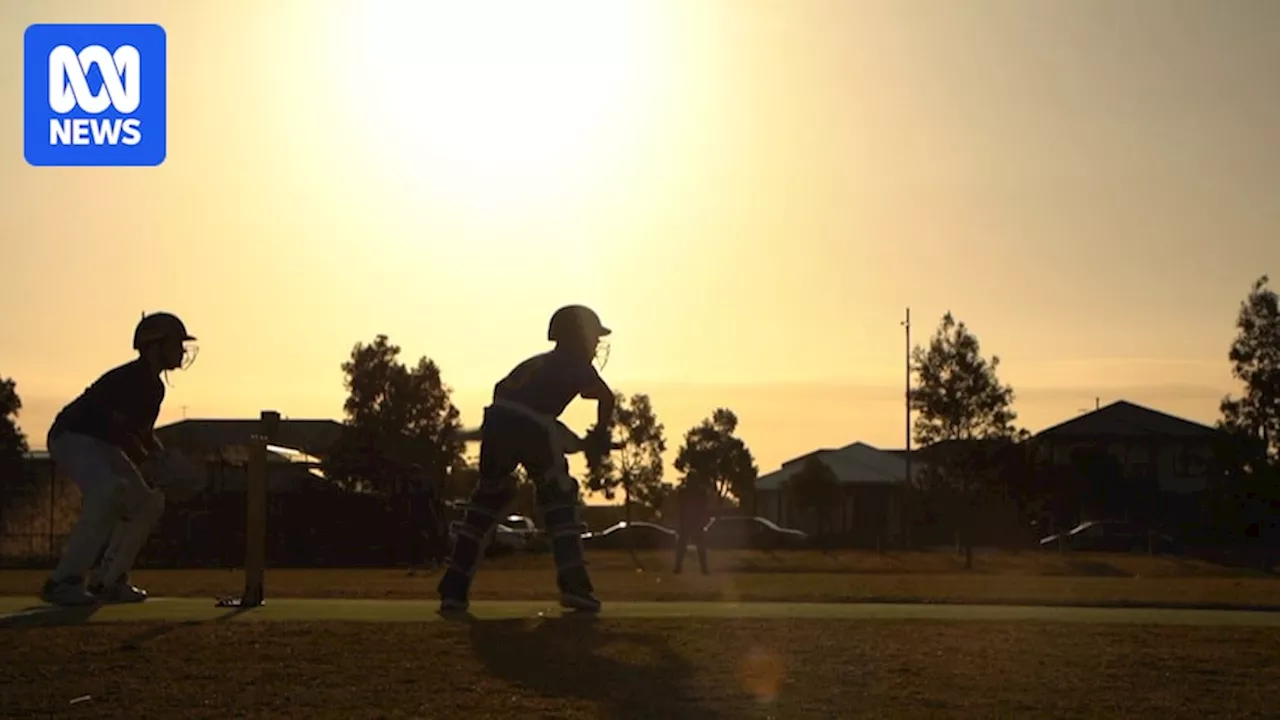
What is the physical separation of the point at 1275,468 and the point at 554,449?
119 ft

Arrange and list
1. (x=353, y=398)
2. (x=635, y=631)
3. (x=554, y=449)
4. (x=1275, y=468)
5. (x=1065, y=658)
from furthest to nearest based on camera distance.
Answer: (x=353, y=398)
(x=1275, y=468)
(x=554, y=449)
(x=635, y=631)
(x=1065, y=658)

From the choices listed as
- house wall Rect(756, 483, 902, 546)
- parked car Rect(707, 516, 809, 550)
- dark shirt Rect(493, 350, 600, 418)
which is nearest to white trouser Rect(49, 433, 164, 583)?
dark shirt Rect(493, 350, 600, 418)

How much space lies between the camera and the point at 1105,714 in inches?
295

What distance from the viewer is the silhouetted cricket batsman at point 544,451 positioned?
11156 mm

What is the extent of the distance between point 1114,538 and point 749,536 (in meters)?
14.5

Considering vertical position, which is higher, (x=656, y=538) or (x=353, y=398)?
(x=353, y=398)

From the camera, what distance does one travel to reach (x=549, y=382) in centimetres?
1130

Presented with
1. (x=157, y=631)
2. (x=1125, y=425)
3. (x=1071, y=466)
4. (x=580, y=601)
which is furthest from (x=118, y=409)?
(x=1125, y=425)

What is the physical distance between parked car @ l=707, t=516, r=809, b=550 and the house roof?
1899 cm

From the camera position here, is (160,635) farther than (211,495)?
No

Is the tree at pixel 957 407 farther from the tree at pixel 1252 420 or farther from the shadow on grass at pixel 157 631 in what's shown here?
the shadow on grass at pixel 157 631

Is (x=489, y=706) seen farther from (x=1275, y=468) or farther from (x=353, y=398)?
(x=353, y=398)

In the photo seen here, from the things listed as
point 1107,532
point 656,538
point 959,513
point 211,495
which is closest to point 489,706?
point 211,495

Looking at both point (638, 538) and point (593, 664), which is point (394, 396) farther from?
point (593, 664)
